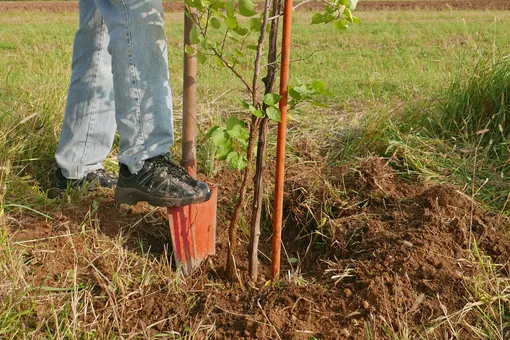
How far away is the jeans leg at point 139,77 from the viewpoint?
209 cm

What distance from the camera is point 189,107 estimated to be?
7.52ft

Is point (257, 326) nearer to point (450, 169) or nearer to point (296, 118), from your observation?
point (450, 169)

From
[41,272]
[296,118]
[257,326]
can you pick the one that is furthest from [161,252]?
[296,118]

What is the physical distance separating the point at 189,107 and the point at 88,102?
0.59 meters

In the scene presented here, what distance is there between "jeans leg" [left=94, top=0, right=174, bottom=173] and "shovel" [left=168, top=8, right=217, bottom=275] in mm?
96

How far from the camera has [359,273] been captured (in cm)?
208

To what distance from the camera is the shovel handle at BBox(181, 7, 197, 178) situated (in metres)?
2.21

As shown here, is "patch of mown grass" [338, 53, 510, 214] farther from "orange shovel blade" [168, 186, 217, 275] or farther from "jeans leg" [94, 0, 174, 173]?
"jeans leg" [94, 0, 174, 173]

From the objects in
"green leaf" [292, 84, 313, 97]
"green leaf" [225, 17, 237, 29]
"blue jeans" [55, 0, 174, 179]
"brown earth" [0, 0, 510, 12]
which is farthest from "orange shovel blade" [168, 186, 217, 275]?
"brown earth" [0, 0, 510, 12]

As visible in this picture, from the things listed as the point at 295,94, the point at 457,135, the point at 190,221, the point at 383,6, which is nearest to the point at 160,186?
the point at 190,221

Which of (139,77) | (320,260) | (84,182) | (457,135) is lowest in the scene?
(320,260)

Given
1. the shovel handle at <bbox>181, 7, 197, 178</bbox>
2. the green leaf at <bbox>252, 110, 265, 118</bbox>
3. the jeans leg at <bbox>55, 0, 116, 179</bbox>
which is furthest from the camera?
the jeans leg at <bbox>55, 0, 116, 179</bbox>

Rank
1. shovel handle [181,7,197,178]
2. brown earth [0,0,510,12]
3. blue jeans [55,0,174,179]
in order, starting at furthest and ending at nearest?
brown earth [0,0,510,12]
shovel handle [181,7,197,178]
blue jeans [55,0,174,179]

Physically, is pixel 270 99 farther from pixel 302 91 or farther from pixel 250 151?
pixel 250 151
